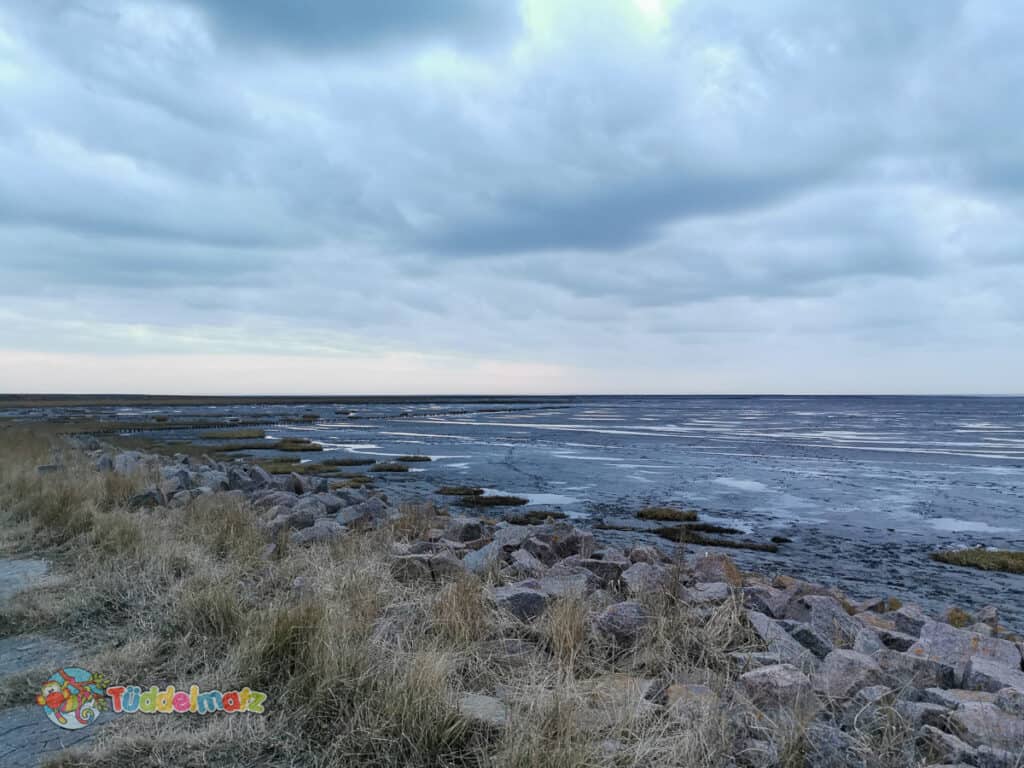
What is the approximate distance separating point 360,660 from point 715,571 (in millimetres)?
6423

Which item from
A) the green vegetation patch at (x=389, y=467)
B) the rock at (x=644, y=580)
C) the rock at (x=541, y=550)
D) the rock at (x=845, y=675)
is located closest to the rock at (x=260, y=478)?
the green vegetation patch at (x=389, y=467)

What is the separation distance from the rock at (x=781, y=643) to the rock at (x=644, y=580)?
937 millimetres

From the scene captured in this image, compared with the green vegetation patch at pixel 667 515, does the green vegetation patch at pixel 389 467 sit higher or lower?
higher

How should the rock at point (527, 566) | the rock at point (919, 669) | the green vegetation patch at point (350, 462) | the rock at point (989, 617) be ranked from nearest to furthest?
the rock at point (919, 669)
the rock at point (527, 566)
the rock at point (989, 617)
the green vegetation patch at point (350, 462)

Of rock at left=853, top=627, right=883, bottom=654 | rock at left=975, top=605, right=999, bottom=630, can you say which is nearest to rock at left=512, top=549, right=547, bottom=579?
rock at left=853, top=627, right=883, bottom=654

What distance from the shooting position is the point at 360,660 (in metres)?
4.29

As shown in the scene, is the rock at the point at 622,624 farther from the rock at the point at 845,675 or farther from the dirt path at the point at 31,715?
the dirt path at the point at 31,715

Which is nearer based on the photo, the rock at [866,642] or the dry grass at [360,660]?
the dry grass at [360,660]

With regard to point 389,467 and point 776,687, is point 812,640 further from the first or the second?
point 389,467

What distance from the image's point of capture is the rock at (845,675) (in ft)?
14.4

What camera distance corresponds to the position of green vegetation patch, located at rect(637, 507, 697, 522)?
1680cm

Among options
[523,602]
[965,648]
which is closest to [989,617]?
[965,648]

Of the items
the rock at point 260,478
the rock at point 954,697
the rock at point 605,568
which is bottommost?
the rock at point 260,478

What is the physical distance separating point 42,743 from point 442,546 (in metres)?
5.97
